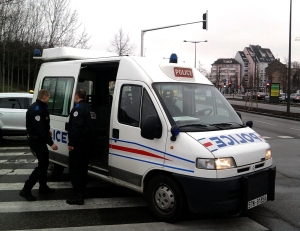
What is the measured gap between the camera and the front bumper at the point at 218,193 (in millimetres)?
4309

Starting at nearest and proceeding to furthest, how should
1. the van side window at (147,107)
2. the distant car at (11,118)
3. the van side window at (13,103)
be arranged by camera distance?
the van side window at (147,107) → the distant car at (11,118) → the van side window at (13,103)

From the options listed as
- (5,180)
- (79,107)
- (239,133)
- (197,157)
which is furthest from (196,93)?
(5,180)

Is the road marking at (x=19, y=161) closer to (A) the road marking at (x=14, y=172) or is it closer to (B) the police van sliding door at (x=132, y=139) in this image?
(A) the road marking at (x=14, y=172)

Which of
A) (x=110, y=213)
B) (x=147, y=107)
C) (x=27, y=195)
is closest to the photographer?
(x=147, y=107)

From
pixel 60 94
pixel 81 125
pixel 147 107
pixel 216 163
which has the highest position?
pixel 60 94

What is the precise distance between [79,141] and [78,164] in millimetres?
403

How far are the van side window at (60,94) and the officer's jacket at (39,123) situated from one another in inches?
34.0

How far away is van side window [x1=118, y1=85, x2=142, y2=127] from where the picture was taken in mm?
5219

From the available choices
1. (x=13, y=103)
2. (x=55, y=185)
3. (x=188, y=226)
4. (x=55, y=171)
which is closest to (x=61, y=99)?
(x=55, y=171)

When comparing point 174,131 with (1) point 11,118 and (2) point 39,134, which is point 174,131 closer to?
(2) point 39,134

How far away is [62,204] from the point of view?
5570 millimetres

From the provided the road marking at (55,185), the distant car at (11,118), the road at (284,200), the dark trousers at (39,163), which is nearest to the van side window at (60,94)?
the dark trousers at (39,163)

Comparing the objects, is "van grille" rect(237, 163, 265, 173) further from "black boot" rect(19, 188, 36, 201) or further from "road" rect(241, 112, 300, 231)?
"black boot" rect(19, 188, 36, 201)

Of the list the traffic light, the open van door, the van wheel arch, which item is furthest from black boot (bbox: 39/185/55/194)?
the traffic light
